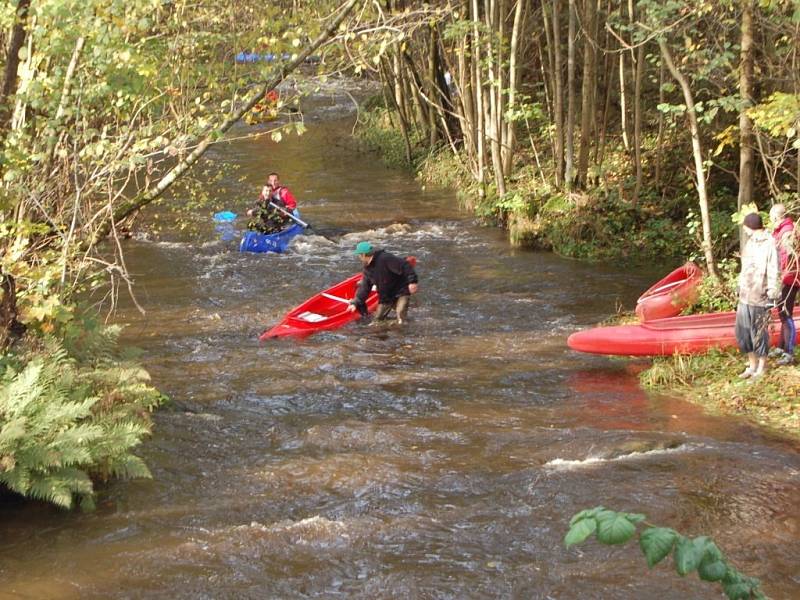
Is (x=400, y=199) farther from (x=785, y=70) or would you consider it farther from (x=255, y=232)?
(x=785, y=70)

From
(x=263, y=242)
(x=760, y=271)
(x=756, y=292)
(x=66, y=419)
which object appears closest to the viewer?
(x=66, y=419)

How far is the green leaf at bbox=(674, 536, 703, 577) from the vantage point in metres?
2.76

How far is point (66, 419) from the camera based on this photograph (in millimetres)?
7535

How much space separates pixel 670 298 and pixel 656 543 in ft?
32.4

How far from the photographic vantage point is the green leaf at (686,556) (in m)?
2.76

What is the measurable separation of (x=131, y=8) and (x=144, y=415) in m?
3.70

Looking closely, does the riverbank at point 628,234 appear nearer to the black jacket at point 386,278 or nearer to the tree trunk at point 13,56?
the black jacket at point 386,278

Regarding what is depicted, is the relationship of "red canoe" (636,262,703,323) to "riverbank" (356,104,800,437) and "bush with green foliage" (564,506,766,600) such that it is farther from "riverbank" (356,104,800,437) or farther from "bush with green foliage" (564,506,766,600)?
"bush with green foliage" (564,506,766,600)

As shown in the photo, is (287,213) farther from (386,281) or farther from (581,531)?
(581,531)

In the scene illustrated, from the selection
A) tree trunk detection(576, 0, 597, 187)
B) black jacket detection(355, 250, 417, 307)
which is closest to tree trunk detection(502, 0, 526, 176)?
tree trunk detection(576, 0, 597, 187)

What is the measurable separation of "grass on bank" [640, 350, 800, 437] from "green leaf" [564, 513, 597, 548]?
672 cm

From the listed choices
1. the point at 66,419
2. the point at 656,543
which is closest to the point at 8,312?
the point at 66,419

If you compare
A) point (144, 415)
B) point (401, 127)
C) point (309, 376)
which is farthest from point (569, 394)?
point (401, 127)

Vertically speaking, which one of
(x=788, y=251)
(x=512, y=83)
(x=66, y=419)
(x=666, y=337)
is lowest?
(x=666, y=337)
